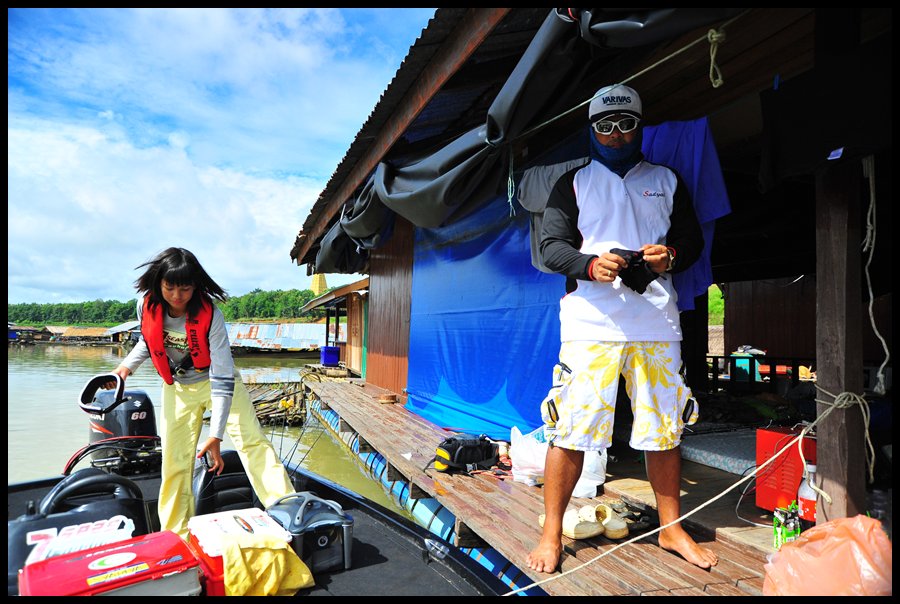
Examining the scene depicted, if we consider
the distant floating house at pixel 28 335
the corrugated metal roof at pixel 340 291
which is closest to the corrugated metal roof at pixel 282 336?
the corrugated metal roof at pixel 340 291

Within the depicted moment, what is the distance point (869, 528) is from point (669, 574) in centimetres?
79

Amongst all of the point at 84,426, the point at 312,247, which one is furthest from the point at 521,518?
the point at 84,426

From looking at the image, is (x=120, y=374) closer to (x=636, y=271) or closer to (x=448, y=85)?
(x=636, y=271)

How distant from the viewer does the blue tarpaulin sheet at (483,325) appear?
4.47m

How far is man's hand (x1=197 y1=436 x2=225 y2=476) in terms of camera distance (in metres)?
2.89

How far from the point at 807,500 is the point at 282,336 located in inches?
1372

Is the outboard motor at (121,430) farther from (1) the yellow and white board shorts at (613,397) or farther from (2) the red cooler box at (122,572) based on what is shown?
(1) the yellow and white board shorts at (613,397)

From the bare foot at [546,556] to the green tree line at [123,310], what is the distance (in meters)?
73.1

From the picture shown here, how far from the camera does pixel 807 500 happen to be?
7.78 ft

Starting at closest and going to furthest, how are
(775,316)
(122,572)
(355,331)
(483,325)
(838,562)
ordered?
(838,562), (122,572), (483,325), (775,316), (355,331)

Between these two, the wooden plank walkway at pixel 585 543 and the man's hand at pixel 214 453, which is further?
the man's hand at pixel 214 453

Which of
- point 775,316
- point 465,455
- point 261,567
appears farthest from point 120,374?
point 775,316

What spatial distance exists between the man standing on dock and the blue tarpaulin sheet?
160 cm

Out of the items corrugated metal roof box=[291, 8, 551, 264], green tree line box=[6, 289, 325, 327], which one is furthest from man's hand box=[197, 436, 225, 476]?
green tree line box=[6, 289, 325, 327]
